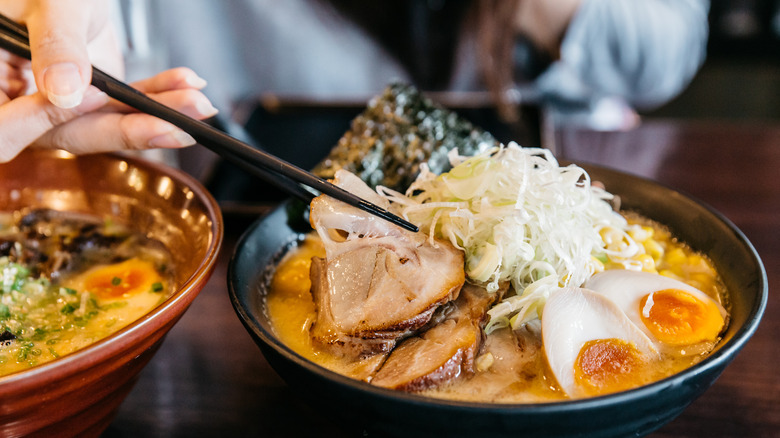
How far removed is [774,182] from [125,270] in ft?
7.89

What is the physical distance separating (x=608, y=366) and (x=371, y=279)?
0.48m

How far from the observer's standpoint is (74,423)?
1.03 meters

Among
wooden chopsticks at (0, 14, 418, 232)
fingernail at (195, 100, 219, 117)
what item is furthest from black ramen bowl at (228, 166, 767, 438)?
fingernail at (195, 100, 219, 117)

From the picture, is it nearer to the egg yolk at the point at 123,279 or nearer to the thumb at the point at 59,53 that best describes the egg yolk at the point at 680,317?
the egg yolk at the point at 123,279

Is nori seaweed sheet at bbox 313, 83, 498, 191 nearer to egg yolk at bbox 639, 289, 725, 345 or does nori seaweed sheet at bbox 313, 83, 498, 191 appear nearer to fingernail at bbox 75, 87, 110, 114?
fingernail at bbox 75, 87, 110, 114

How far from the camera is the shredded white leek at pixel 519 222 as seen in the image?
46.3 inches

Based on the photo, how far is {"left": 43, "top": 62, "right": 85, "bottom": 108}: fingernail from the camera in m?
1.07

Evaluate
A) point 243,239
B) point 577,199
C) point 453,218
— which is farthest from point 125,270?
point 577,199

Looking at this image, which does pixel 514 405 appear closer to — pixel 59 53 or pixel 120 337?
pixel 120 337

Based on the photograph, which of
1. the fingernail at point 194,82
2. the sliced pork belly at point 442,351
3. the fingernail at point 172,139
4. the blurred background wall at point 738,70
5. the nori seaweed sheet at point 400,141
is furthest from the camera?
the blurred background wall at point 738,70

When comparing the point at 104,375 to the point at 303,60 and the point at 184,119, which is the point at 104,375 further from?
the point at 303,60

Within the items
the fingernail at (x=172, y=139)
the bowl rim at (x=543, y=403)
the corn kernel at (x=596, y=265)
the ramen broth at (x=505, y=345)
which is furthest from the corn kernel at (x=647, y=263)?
Answer: the fingernail at (x=172, y=139)

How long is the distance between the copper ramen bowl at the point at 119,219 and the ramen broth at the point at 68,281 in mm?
49

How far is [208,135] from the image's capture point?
3.86 ft
